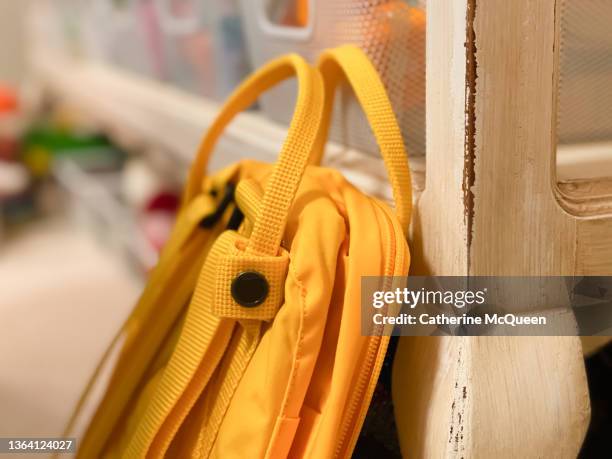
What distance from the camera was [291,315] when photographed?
0.37 meters

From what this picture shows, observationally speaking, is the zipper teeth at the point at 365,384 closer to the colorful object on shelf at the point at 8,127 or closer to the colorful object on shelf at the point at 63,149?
the colorful object on shelf at the point at 63,149

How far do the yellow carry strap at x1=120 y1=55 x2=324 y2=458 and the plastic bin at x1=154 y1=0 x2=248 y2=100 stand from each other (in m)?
0.37

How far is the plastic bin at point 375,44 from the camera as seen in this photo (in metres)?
0.44

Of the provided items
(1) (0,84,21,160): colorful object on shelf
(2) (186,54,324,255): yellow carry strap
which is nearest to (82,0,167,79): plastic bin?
(1) (0,84,21,160): colorful object on shelf

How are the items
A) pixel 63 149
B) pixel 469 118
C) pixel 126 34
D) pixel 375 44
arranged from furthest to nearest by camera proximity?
pixel 63 149 < pixel 126 34 < pixel 375 44 < pixel 469 118

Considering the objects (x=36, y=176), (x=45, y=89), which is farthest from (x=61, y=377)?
(x=45, y=89)

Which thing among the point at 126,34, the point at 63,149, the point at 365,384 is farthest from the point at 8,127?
the point at 365,384

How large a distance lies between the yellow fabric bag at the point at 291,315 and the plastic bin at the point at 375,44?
0.02 meters

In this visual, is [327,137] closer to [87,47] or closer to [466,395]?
[466,395]

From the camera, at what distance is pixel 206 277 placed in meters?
0.44

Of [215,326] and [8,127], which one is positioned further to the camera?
[8,127]

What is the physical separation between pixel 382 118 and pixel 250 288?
A: 0.14m

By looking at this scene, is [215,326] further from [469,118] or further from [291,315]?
[469,118]

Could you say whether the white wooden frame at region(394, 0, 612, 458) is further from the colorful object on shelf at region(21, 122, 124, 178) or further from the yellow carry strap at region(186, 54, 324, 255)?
the colorful object on shelf at region(21, 122, 124, 178)
